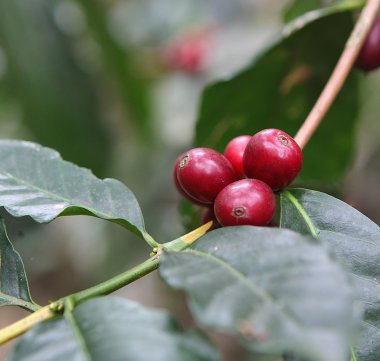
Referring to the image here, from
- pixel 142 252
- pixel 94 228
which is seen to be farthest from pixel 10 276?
pixel 94 228

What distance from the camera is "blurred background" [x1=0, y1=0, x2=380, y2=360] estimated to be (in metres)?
2.77

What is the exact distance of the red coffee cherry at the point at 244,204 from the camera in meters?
0.90

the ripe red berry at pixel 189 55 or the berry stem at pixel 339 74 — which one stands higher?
the berry stem at pixel 339 74

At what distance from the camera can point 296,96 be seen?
1.65m

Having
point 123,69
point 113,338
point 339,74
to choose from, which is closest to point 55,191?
point 113,338

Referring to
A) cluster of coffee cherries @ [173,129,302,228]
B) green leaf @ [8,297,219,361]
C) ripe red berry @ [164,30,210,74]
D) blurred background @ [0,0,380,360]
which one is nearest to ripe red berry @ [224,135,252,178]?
cluster of coffee cherries @ [173,129,302,228]

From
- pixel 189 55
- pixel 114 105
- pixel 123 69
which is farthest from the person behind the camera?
pixel 114 105

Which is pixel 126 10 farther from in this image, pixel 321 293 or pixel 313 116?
pixel 321 293

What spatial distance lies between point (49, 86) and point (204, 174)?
79.0 inches

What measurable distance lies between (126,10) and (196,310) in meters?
3.97

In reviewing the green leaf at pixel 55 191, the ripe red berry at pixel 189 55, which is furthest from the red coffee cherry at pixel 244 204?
the ripe red berry at pixel 189 55

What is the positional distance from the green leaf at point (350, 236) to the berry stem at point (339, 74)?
0.16 meters

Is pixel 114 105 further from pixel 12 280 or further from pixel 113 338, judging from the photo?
pixel 113 338

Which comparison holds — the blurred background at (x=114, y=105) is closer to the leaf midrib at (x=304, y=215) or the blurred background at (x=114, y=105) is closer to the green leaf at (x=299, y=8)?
the green leaf at (x=299, y=8)
